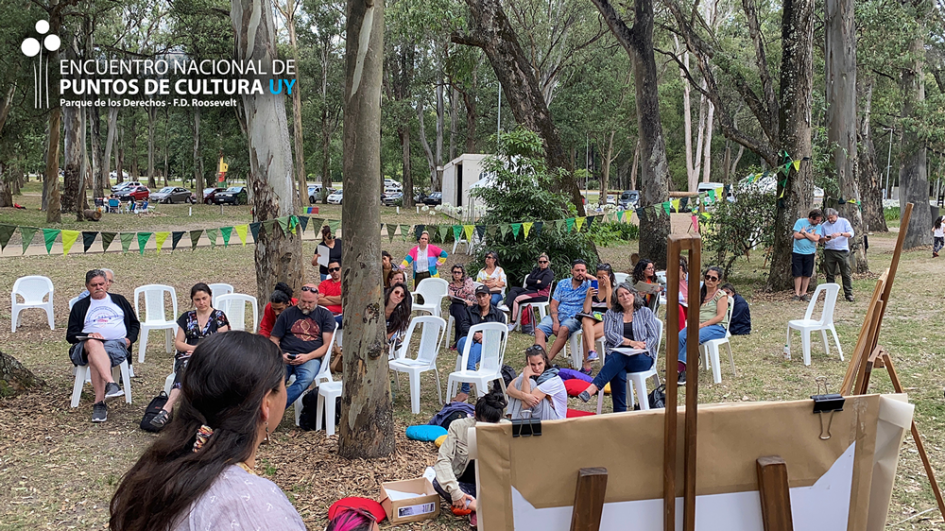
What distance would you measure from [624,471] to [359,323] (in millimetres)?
2919

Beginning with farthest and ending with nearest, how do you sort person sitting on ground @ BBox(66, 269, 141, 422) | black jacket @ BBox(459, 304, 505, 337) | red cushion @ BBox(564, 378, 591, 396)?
black jacket @ BBox(459, 304, 505, 337), red cushion @ BBox(564, 378, 591, 396), person sitting on ground @ BBox(66, 269, 141, 422)

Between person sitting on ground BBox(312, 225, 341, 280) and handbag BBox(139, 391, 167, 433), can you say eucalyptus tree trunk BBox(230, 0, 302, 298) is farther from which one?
handbag BBox(139, 391, 167, 433)

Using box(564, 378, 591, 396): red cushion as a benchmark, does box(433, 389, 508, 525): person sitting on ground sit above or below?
above

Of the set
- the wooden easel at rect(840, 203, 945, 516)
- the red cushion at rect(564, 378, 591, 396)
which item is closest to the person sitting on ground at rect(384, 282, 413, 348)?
the red cushion at rect(564, 378, 591, 396)

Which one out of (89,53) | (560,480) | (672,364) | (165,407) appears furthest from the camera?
(89,53)

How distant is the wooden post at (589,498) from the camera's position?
219cm

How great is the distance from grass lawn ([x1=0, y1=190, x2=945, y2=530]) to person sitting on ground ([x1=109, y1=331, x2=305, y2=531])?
292 cm

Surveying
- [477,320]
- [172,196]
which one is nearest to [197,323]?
[477,320]

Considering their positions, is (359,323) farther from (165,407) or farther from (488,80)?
(488,80)

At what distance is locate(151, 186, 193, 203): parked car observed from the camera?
131 ft

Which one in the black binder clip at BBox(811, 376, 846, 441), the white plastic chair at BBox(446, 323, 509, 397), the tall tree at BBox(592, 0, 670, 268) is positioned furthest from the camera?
the tall tree at BBox(592, 0, 670, 268)

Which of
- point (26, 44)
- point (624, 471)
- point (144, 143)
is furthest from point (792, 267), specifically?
point (144, 143)

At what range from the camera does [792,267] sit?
1204 cm

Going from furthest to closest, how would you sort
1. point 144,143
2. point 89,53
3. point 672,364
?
point 144,143 < point 89,53 < point 672,364
